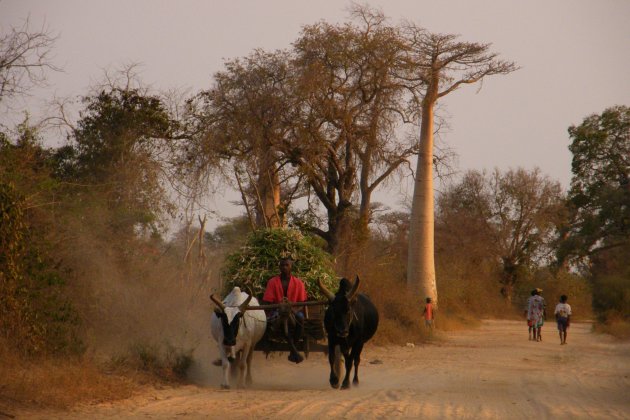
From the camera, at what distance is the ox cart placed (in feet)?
37.3

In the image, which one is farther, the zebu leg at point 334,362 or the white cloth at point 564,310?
the white cloth at point 564,310

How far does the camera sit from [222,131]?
2327cm

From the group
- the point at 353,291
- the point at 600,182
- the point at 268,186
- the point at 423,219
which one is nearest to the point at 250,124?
the point at 268,186

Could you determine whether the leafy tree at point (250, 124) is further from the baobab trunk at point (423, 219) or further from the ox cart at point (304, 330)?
the ox cart at point (304, 330)

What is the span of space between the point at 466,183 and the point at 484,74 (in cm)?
2753

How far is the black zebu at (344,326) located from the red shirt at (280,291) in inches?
26.2

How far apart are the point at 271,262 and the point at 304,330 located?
1.43 m

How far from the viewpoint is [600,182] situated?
3888cm

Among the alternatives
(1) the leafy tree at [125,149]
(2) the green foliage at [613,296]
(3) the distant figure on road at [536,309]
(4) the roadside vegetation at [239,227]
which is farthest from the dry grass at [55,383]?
(2) the green foliage at [613,296]

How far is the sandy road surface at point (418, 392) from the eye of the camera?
8602mm

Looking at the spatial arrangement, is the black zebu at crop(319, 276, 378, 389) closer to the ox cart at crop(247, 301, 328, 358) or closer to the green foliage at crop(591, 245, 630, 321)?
the ox cart at crop(247, 301, 328, 358)

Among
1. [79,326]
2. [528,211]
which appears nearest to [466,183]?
[528,211]

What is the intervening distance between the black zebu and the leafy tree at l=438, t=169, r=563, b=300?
1450 inches

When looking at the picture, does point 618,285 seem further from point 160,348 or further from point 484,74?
point 160,348
